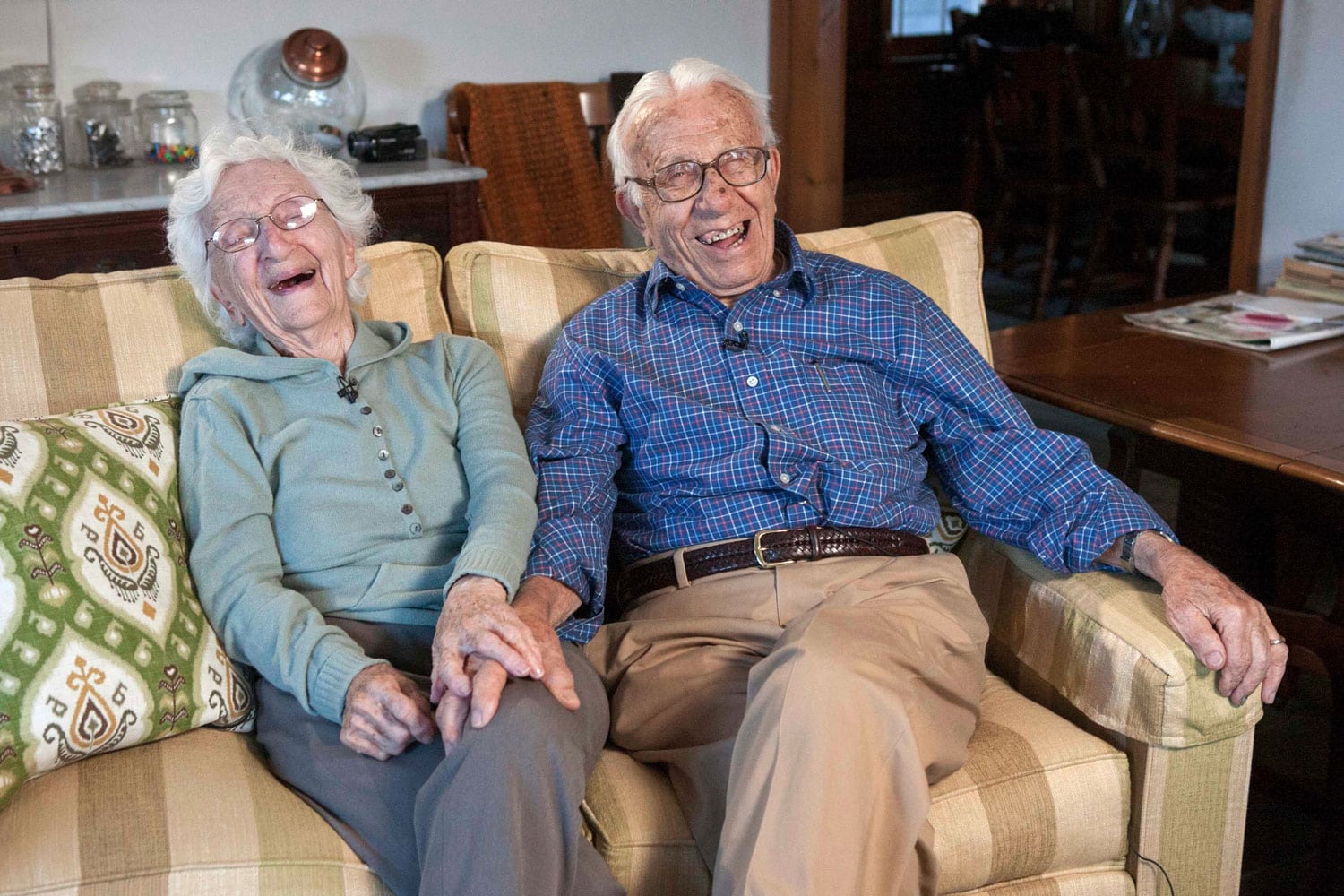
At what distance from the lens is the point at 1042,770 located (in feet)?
4.99

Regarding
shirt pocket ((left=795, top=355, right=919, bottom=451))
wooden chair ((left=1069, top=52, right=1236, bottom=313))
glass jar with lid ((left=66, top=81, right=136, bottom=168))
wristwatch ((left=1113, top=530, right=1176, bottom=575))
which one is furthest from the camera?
wooden chair ((left=1069, top=52, right=1236, bottom=313))

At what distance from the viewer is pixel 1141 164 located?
16.3ft

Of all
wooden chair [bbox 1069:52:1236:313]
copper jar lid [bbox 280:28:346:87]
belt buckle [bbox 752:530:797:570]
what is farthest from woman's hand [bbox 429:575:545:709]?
wooden chair [bbox 1069:52:1236:313]

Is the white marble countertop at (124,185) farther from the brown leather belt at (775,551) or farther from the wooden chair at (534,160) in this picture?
the brown leather belt at (775,551)

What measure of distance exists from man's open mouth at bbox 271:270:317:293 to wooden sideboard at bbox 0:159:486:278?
1.03 metres

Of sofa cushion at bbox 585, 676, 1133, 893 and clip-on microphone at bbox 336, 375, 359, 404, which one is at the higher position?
clip-on microphone at bbox 336, 375, 359, 404

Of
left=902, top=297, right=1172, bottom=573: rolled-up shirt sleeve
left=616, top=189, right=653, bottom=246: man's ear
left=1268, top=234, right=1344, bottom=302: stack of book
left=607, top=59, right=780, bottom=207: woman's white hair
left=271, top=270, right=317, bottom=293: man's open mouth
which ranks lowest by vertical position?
left=902, top=297, right=1172, bottom=573: rolled-up shirt sleeve

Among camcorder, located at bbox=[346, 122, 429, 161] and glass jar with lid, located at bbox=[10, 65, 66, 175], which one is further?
camcorder, located at bbox=[346, 122, 429, 161]

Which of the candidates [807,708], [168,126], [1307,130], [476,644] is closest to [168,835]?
[476,644]

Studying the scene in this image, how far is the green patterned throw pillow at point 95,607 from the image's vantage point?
132cm

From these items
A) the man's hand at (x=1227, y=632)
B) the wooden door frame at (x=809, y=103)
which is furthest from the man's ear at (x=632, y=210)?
the wooden door frame at (x=809, y=103)

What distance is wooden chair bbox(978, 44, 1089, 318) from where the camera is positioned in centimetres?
493

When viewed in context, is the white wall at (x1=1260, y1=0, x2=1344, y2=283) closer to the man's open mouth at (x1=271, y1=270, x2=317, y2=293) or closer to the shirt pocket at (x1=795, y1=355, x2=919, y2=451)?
the shirt pocket at (x1=795, y1=355, x2=919, y2=451)

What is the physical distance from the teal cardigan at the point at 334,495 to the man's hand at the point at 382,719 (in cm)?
6
